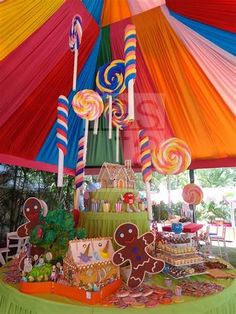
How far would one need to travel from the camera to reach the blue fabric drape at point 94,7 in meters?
4.04

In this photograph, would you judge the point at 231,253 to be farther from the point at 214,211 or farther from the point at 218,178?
the point at 218,178

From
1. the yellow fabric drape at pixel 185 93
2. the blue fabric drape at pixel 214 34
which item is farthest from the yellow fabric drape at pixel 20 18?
the blue fabric drape at pixel 214 34

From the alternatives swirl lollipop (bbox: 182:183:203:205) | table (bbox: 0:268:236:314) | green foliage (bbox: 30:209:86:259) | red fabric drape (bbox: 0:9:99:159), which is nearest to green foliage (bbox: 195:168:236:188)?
swirl lollipop (bbox: 182:183:203:205)

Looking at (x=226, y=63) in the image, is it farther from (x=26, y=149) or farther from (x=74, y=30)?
(x=26, y=149)

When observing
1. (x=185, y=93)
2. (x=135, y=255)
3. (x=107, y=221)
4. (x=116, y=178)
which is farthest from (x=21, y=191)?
(x=135, y=255)

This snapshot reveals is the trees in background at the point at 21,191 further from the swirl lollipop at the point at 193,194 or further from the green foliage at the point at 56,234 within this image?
the green foliage at the point at 56,234

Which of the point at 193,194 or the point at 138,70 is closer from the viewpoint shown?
the point at 138,70

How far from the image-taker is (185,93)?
19.7 feet

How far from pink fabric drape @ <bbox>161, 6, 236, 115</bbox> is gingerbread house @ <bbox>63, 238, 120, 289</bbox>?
11.1 feet

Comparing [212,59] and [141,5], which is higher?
[141,5]

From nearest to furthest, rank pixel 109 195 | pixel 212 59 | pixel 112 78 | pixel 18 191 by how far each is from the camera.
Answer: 1. pixel 109 195
2. pixel 112 78
3. pixel 212 59
4. pixel 18 191

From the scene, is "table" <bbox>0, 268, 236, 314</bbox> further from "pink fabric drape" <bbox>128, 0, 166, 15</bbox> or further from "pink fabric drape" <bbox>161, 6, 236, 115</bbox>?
"pink fabric drape" <bbox>128, 0, 166, 15</bbox>

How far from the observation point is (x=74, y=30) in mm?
3547

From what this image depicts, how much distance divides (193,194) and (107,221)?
2995mm
